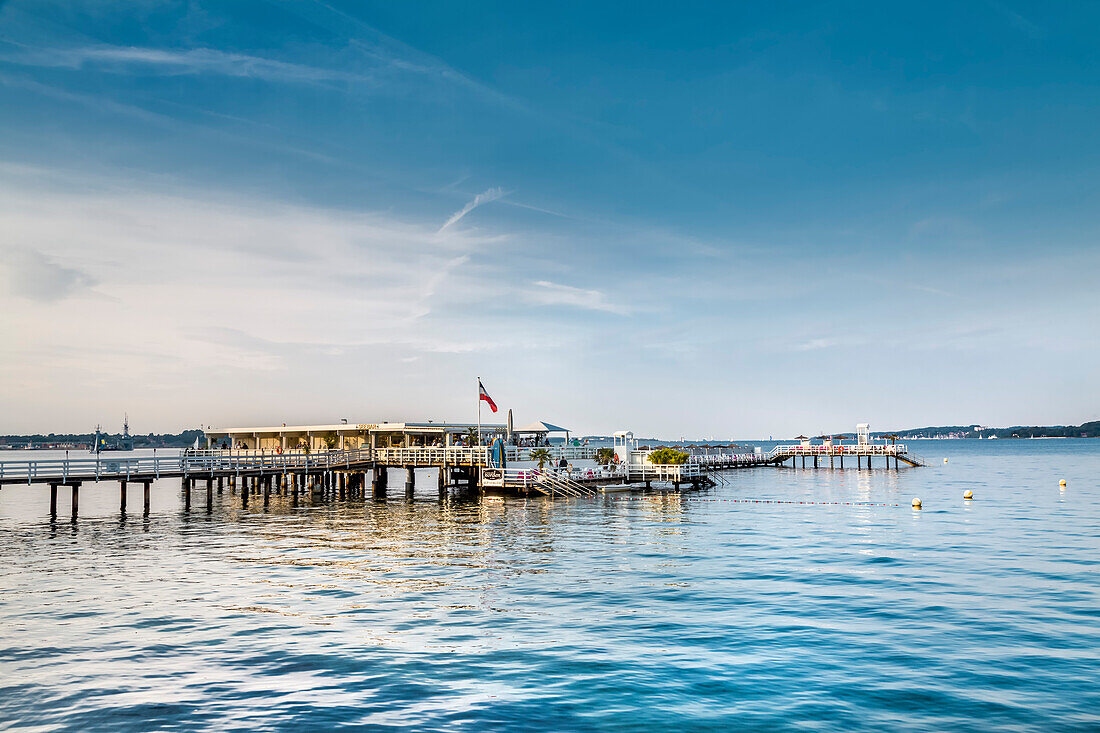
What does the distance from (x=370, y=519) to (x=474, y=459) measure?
16.2 meters

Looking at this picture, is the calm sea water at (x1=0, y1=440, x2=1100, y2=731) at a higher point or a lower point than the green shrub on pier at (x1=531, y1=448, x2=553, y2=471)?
lower

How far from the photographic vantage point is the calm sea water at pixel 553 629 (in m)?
12.9

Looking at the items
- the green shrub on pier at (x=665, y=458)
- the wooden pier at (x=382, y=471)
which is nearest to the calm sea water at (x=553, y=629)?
the wooden pier at (x=382, y=471)

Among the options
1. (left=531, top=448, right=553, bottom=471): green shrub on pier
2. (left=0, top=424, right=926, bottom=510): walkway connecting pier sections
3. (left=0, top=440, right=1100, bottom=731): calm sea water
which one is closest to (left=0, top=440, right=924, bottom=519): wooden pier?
(left=0, top=424, right=926, bottom=510): walkway connecting pier sections

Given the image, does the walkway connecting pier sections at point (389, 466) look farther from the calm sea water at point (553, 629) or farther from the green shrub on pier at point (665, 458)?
the calm sea water at point (553, 629)

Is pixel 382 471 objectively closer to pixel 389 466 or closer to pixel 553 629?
pixel 389 466

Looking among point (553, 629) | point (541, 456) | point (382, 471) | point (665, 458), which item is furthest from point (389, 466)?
point (553, 629)

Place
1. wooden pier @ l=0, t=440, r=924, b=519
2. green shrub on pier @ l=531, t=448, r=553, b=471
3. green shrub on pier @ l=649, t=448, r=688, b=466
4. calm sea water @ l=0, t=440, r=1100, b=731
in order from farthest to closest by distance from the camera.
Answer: green shrub on pier @ l=649, t=448, r=688, b=466
green shrub on pier @ l=531, t=448, r=553, b=471
wooden pier @ l=0, t=440, r=924, b=519
calm sea water @ l=0, t=440, r=1100, b=731

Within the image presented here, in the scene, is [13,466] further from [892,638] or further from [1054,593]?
[1054,593]

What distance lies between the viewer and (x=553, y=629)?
1792 cm

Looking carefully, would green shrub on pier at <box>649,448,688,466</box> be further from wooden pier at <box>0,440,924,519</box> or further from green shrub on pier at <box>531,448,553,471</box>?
green shrub on pier at <box>531,448,553,471</box>

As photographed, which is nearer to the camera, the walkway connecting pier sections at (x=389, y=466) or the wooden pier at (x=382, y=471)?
the wooden pier at (x=382, y=471)

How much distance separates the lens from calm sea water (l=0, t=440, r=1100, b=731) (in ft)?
42.3

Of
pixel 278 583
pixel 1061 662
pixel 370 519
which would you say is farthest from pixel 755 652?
pixel 370 519
